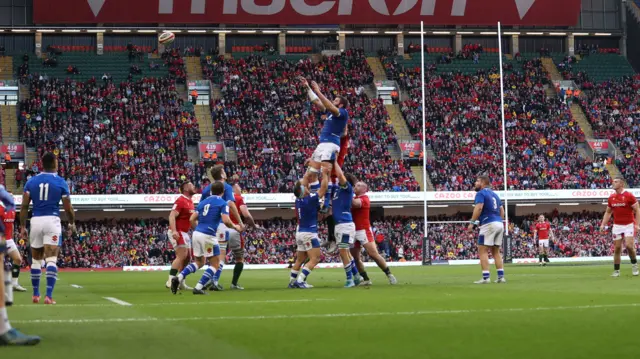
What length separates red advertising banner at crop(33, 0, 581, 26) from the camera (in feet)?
212

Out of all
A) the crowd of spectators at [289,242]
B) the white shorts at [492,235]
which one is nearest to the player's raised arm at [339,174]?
the white shorts at [492,235]

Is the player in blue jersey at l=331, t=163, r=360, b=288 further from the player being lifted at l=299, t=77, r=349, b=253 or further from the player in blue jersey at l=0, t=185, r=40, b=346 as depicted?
the player in blue jersey at l=0, t=185, r=40, b=346

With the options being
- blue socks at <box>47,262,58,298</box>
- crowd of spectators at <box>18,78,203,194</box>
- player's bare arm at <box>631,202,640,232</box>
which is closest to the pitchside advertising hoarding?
crowd of spectators at <box>18,78,203,194</box>

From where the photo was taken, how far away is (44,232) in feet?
46.6

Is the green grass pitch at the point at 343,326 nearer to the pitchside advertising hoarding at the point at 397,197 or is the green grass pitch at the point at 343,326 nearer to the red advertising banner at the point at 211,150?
the pitchside advertising hoarding at the point at 397,197

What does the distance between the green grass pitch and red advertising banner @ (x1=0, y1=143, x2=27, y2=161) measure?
4343cm

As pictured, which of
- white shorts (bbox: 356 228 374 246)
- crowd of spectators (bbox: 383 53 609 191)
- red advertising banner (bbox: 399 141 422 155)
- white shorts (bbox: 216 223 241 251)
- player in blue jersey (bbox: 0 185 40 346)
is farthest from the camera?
red advertising banner (bbox: 399 141 422 155)

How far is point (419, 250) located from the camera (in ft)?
168

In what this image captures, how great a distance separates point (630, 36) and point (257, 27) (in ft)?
101

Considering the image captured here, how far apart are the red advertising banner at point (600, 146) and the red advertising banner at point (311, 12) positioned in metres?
12.9

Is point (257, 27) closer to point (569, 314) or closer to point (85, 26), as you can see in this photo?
point (85, 26)

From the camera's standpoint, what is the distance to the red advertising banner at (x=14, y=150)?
5528cm

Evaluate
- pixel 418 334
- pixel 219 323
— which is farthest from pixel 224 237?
pixel 418 334

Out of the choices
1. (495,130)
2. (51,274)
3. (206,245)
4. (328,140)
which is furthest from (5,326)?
(495,130)
